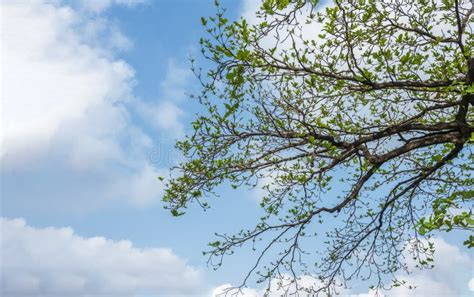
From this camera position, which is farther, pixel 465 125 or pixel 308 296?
pixel 308 296

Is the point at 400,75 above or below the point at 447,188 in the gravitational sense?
above

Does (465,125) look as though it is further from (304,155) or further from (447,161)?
(304,155)

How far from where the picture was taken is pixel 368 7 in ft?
36.4

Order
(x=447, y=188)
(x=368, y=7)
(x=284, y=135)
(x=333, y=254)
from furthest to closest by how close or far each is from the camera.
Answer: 1. (x=447, y=188)
2. (x=333, y=254)
3. (x=368, y=7)
4. (x=284, y=135)

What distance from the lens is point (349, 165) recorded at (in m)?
12.4

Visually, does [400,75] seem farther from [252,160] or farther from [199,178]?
[199,178]

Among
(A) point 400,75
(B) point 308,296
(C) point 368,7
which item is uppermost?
(C) point 368,7

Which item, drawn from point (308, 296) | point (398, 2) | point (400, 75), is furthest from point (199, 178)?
point (398, 2)

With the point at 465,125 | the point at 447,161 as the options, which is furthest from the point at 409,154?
the point at 465,125

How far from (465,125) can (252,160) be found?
4.36 meters

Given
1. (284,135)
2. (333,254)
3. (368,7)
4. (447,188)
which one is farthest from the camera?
(447,188)

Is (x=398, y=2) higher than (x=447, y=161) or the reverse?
higher

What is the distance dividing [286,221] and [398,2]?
533 centimetres

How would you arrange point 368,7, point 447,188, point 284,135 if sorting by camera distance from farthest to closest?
point 447,188 → point 368,7 → point 284,135
